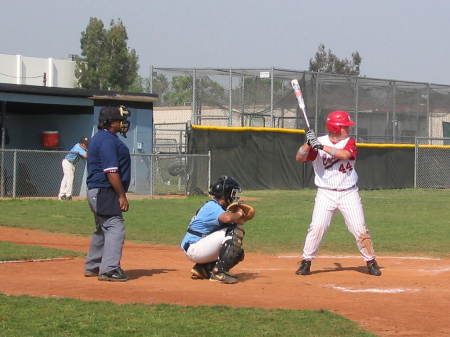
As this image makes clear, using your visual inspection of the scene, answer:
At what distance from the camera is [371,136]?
33.7 m

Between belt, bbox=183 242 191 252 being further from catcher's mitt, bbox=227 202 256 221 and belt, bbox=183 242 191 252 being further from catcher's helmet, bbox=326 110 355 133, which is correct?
catcher's helmet, bbox=326 110 355 133

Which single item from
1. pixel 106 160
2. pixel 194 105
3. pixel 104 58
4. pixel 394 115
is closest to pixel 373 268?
pixel 106 160

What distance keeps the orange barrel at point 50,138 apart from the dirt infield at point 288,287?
50.5ft

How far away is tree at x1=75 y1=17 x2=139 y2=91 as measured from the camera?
5141cm

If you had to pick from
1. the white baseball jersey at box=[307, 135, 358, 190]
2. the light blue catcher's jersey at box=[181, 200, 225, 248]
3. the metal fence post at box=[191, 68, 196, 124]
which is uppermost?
the metal fence post at box=[191, 68, 196, 124]

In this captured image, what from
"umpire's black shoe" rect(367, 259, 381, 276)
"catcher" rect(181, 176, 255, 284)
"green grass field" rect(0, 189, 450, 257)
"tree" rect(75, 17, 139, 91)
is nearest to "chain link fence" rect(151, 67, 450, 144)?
"green grass field" rect(0, 189, 450, 257)

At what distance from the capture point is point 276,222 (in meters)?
17.6

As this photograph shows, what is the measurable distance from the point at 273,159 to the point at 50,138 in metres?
8.33

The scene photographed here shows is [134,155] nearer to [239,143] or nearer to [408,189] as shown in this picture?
[239,143]

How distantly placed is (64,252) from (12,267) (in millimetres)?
1822

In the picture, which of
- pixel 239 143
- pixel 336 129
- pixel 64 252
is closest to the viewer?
pixel 336 129

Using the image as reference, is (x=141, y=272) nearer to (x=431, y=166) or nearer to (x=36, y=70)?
(x=431, y=166)

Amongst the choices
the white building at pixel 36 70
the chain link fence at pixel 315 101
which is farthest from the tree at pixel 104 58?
the chain link fence at pixel 315 101

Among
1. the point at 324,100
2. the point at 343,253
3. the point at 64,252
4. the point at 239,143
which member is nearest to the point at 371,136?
the point at 324,100
